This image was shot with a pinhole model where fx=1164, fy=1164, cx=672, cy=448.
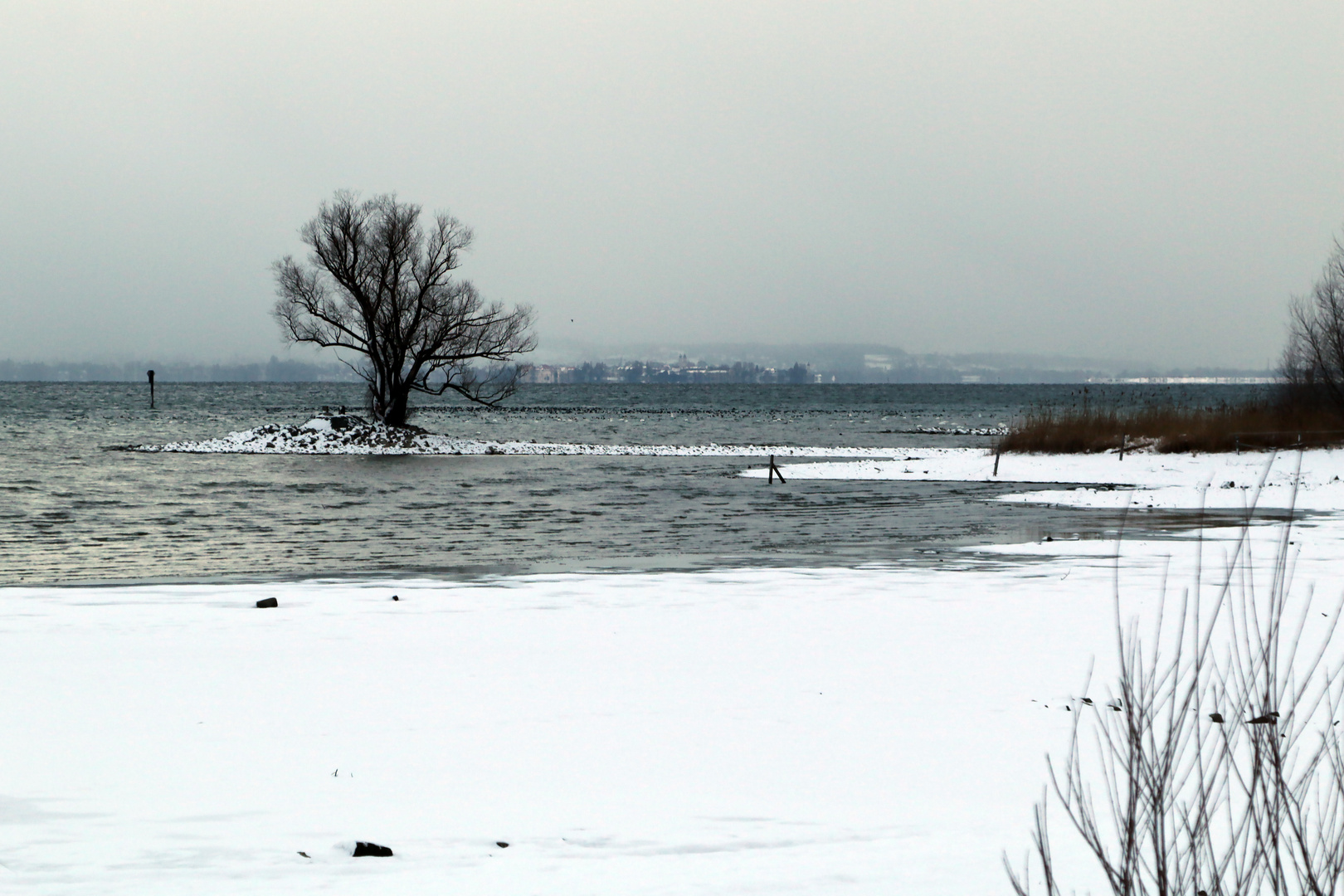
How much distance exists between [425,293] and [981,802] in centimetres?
5268

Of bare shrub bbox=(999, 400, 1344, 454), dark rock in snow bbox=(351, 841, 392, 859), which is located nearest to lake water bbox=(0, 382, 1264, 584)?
→ bare shrub bbox=(999, 400, 1344, 454)

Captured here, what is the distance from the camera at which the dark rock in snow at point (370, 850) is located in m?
5.57

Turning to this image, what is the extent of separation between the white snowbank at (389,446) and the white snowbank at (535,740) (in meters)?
40.3

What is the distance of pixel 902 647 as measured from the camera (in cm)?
1037

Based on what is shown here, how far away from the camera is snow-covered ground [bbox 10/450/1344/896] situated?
5.50 m

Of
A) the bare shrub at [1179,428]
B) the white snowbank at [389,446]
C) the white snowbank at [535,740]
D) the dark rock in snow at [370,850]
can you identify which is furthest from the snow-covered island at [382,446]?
the dark rock in snow at [370,850]

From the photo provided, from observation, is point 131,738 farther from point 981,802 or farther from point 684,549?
point 684,549

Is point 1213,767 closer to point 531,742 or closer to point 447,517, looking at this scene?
point 531,742

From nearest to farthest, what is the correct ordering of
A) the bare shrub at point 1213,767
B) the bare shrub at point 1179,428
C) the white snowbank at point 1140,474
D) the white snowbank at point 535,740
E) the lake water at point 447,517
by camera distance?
the bare shrub at point 1213,767 → the white snowbank at point 535,740 → the lake water at point 447,517 → the white snowbank at point 1140,474 → the bare shrub at point 1179,428

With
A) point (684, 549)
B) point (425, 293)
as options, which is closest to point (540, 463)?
point (425, 293)

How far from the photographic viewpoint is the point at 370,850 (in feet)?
18.3

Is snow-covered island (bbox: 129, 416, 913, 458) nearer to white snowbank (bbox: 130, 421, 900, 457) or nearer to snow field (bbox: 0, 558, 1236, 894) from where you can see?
white snowbank (bbox: 130, 421, 900, 457)

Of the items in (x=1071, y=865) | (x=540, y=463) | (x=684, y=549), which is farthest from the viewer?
(x=540, y=463)

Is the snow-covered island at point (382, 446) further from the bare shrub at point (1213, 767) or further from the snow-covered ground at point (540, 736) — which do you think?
the bare shrub at point (1213, 767)
